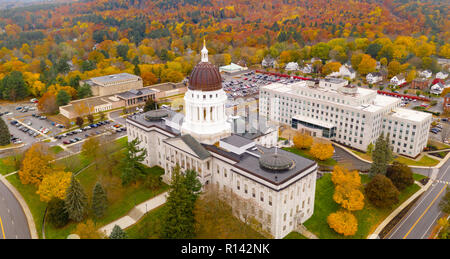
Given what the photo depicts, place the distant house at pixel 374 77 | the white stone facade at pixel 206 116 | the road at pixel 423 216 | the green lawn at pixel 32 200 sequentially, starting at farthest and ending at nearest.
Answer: the distant house at pixel 374 77
the white stone facade at pixel 206 116
the green lawn at pixel 32 200
the road at pixel 423 216

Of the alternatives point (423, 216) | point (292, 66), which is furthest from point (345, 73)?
point (423, 216)

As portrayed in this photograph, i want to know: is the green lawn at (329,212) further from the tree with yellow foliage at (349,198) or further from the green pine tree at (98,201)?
the green pine tree at (98,201)

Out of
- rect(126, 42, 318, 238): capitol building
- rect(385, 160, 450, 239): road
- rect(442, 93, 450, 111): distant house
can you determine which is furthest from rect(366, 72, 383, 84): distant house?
rect(126, 42, 318, 238): capitol building

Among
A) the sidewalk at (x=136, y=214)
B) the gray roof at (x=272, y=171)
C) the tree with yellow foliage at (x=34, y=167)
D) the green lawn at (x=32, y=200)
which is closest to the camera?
the gray roof at (x=272, y=171)

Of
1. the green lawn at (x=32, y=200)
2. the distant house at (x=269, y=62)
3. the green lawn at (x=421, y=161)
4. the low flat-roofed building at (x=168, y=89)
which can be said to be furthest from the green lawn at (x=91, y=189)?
the distant house at (x=269, y=62)

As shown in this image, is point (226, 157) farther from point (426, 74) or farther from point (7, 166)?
point (426, 74)

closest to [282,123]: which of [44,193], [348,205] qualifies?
[348,205]
